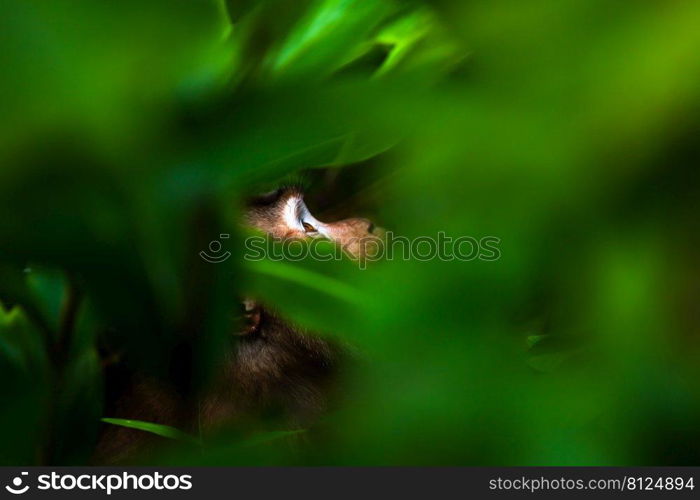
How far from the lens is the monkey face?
0.48m

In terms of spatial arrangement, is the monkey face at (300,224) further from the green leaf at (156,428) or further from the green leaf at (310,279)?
the green leaf at (156,428)

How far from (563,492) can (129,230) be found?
12.6 inches

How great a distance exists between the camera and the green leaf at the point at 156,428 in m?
0.48

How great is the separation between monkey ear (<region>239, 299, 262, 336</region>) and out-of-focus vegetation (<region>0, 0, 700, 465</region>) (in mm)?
11

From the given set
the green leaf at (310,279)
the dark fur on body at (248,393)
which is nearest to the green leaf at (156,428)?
the dark fur on body at (248,393)

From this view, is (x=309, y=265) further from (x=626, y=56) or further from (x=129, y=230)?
(x=626, y=56)

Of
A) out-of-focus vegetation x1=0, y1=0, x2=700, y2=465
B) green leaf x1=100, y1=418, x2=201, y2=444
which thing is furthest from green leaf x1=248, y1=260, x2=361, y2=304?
green leaf x1=100, y1=418, x2=201, y2=444

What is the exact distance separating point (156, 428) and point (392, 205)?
21 centimetres

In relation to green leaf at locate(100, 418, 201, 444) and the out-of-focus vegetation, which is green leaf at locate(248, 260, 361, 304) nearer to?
the out-of-focus vegetation

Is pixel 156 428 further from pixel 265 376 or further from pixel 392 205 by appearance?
pixel 392 205

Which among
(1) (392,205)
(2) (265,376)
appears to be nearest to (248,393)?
(2) (265,376)

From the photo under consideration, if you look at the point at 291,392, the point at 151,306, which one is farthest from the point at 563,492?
the point at 151,306

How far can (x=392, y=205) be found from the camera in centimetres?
49

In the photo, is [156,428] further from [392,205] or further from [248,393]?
[392,205]
